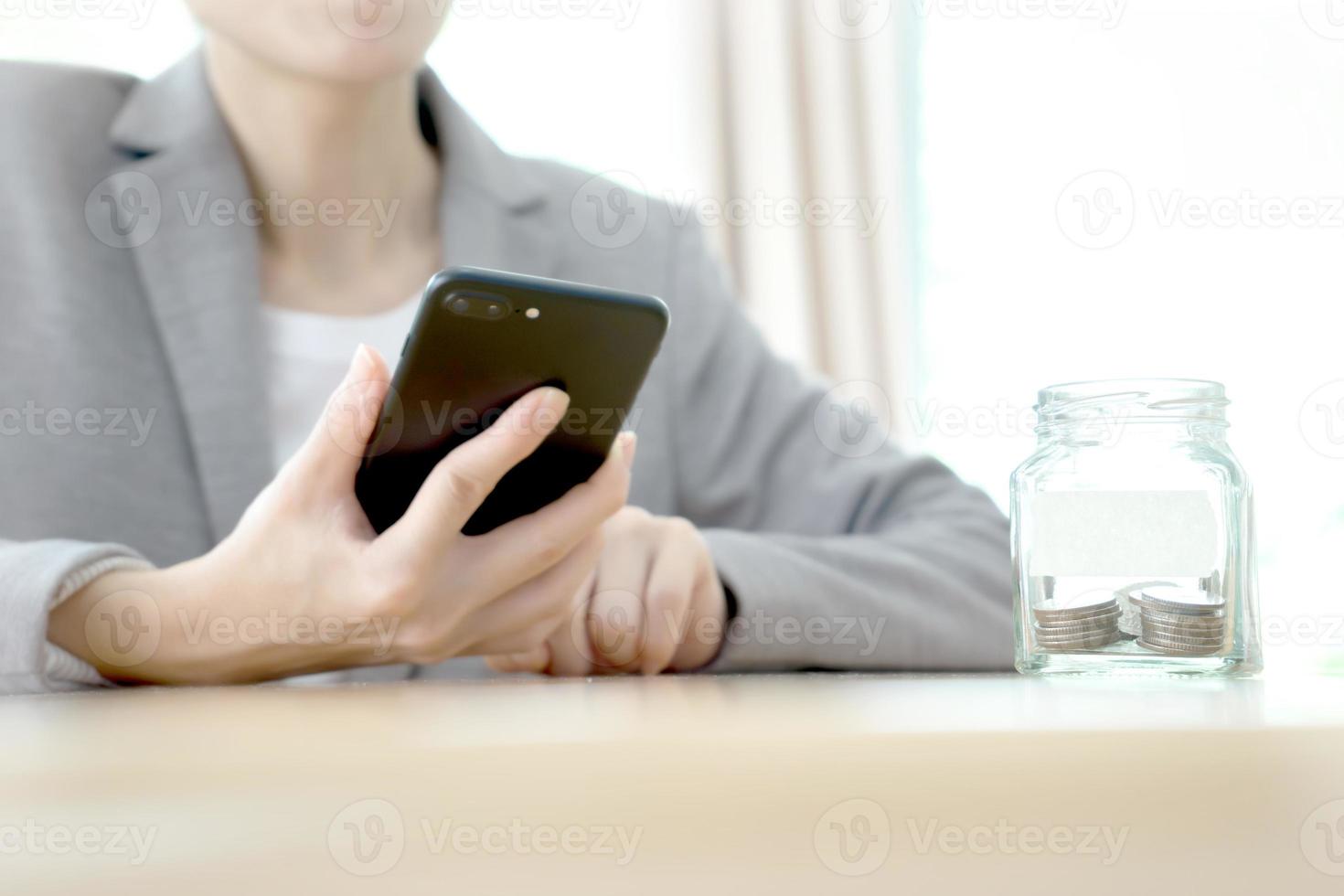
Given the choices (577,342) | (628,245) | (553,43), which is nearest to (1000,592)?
(577,342)

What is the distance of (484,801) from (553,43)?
2.36 m

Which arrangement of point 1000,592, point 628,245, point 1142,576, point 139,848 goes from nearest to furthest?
point 139,848
point 1142,576
point 1000,592
point 628,245

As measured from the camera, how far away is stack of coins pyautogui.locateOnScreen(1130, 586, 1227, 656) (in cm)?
47

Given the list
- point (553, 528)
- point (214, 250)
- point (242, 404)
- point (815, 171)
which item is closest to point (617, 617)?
point (553, 528)

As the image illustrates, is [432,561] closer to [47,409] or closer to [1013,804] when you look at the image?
[1013,804]

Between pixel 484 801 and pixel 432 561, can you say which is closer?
pixel 484 801

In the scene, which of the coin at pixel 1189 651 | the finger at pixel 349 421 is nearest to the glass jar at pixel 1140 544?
the coin at pixel 1189 651

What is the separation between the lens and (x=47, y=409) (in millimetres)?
844

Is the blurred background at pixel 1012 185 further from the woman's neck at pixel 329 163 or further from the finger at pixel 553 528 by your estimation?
the finger at pixel 553 528

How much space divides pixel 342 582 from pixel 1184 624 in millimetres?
370

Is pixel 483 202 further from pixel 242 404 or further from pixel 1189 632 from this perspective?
pixel 1189 632

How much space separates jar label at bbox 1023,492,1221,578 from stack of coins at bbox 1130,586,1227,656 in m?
0.01

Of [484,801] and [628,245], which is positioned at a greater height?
[628,245]

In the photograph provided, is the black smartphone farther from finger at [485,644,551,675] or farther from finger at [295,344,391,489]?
finger at [485,644,551,675]
